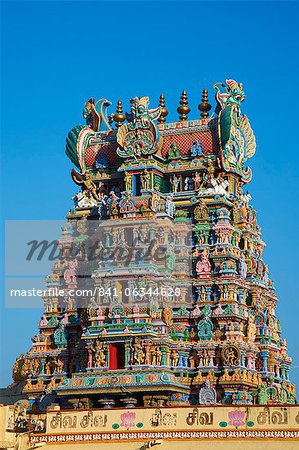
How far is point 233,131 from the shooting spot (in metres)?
58.5

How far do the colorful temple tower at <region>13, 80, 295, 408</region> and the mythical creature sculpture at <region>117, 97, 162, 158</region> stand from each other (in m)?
0.06

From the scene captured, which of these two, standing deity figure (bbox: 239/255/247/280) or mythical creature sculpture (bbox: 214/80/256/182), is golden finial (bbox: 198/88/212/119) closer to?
mythical creature sculpture (bbox: 214/80/256/182)

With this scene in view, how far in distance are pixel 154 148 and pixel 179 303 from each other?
8.31 m

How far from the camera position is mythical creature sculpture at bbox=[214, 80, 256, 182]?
57.8 m

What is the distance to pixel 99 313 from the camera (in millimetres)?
54312

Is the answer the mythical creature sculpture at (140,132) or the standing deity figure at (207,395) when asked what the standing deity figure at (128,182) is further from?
the standing deity figure at (207,395)

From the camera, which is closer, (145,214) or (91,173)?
(145,214)

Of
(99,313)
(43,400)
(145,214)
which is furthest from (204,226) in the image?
(43,400)

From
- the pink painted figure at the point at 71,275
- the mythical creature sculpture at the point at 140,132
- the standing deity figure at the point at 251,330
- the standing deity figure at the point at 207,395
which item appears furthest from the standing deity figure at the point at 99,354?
the mythical creature sculpture at the point at 140,132

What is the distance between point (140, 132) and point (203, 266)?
786 centimetres

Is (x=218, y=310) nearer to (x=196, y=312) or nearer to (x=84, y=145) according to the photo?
(x=196, y=312)

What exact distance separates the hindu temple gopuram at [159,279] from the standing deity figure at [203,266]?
2.3 inches

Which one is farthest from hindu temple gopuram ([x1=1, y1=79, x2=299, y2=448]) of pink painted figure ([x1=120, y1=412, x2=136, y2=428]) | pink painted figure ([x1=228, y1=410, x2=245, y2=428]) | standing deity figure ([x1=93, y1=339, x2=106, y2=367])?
pink painted figure ([x1=228, y1=410, x2=245, y2=428])

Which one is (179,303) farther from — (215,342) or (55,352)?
(55,352)
